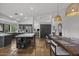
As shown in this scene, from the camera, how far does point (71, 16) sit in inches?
114

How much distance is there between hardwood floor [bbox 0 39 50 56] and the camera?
2898mm

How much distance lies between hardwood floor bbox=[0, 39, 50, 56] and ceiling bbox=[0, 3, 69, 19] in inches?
25.0

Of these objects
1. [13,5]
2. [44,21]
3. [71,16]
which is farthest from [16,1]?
[71,16]

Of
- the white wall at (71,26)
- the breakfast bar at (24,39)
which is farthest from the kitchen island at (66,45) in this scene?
the breakfast bar at (24,39)

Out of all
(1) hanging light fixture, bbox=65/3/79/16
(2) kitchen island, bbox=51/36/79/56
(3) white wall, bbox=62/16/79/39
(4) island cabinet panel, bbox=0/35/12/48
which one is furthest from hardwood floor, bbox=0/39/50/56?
(1) hanging light fixture, bbox=65/3/79/16

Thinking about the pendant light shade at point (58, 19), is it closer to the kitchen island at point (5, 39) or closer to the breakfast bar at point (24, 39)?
the breakfast bar at point (24, 39)

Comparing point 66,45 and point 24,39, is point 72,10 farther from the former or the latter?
point 24,39

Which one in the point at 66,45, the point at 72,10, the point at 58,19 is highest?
the point at 72,10

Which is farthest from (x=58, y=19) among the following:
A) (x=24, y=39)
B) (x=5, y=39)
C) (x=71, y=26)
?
(x=5, y=39)

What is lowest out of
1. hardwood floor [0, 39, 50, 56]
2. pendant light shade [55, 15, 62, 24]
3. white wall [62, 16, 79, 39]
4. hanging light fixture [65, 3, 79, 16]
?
hardwood floor [0, 39, 50, 56]

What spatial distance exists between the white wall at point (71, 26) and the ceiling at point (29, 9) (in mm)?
215

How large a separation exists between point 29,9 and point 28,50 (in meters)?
0.98

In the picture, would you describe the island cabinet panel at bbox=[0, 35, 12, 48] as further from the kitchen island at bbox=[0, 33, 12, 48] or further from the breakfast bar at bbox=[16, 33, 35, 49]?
the breakfast bar at bbox=[16, 33, 35, 49]

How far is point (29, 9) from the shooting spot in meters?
2.98
